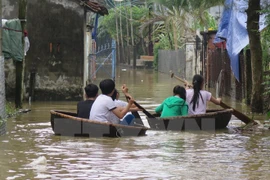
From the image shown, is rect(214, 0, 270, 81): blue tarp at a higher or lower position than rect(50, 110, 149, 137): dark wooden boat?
higher

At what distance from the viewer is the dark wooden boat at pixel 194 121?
13253 millimetres

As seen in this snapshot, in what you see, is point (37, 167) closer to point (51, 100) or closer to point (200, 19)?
point (51, 100)

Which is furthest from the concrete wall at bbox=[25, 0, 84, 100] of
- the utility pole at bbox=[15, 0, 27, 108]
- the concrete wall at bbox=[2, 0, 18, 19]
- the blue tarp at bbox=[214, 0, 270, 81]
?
the blue tarp at bbox=[214, 0, 270, 81]

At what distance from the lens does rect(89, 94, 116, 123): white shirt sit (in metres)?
12.1

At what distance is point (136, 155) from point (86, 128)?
1.87m

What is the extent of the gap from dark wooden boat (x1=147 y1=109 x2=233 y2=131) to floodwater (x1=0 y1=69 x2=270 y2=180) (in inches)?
7.4

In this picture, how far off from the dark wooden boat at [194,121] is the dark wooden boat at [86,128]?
3.00ft

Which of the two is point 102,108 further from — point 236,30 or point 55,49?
point 55,49

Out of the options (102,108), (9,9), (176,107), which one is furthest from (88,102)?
(9,9)

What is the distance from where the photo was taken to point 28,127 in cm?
1435

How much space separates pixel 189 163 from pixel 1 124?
431cm

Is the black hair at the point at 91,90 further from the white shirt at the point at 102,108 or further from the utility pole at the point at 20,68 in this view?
the utility pole at the point at 20,68

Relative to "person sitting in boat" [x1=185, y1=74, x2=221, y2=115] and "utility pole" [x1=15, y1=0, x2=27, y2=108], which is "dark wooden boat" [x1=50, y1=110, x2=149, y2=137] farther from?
"utility pole" [x1=15, y1=0, x2=27, y2=108]

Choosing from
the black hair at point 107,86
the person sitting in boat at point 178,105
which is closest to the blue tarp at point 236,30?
the person sitting in boat at point 178,105
